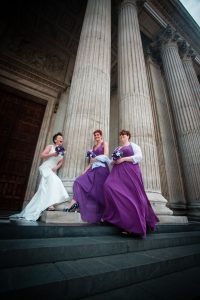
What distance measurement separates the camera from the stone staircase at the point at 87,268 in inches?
50.0

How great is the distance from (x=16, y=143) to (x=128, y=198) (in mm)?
7264

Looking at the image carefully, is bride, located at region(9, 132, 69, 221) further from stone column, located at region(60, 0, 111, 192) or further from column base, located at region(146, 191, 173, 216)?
column base, located at region(146, 191, 173, 216)

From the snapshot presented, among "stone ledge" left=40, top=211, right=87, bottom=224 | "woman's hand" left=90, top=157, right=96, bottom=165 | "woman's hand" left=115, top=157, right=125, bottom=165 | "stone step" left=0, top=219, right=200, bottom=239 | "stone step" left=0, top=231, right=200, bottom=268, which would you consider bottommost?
"stone step" left=0, top=231, right=200, bottom=268

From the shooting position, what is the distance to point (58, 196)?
10.4ft

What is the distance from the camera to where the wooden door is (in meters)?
7.30

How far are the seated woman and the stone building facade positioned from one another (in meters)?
0.27

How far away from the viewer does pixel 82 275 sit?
4.63 ft

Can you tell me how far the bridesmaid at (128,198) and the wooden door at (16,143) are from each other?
19.8ft

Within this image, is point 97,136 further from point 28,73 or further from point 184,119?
point 28,73

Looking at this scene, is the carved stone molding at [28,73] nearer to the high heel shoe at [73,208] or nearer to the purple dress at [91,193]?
the purple dress at [91,193]

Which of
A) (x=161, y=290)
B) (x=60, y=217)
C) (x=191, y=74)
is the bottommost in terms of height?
(x=161, y=290)

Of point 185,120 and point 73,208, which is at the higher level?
point 185,120

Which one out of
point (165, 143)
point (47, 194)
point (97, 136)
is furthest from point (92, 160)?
point (165, 143)

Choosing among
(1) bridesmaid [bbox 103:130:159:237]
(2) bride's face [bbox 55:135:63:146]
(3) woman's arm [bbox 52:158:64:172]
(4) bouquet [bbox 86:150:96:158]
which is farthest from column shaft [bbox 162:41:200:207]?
(2) bride's face [bbox 55:135:63:146]
